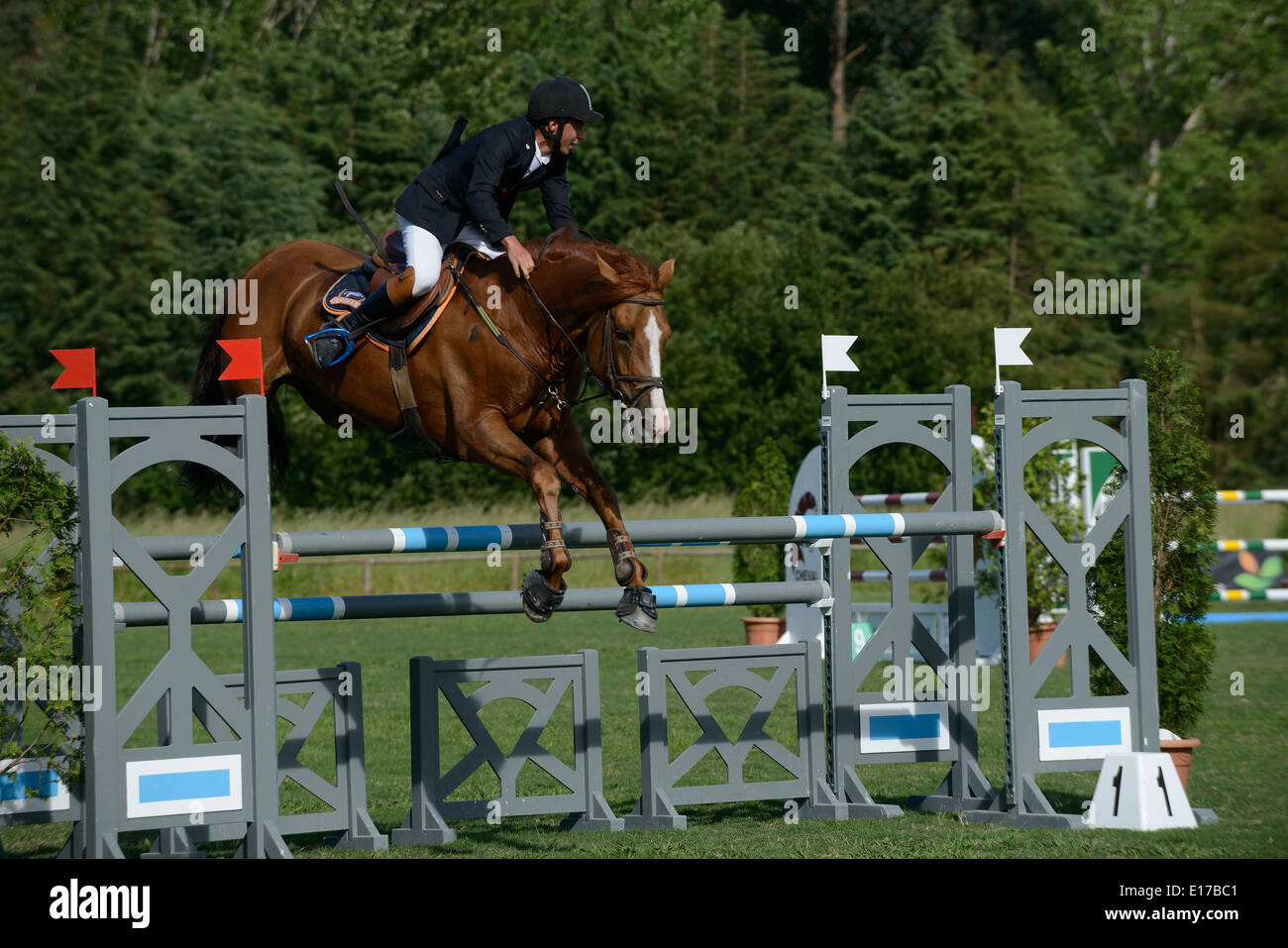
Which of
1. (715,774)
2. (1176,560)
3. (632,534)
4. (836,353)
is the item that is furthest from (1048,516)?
(632,534)

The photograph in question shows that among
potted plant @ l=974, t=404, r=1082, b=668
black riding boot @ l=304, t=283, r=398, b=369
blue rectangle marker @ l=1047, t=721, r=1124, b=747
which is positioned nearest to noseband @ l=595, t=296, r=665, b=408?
black riding boot @ l=304, t=283, r=398, b=369

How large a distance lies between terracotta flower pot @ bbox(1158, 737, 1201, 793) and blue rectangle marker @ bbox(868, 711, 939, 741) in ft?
3.10

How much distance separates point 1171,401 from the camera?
6340 millimetres

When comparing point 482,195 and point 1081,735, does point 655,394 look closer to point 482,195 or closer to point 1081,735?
point 482,195

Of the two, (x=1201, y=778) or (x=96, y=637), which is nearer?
(x=96, y=637)

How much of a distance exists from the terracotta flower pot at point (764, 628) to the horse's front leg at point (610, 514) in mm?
7393

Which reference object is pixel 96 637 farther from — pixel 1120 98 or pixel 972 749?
pixel 1120 98

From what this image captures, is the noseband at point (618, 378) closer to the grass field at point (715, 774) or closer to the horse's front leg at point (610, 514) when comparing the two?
the horse's front leg at point (610, 514)

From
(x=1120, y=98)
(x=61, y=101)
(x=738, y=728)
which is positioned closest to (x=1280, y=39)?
(x=1120, y=98)

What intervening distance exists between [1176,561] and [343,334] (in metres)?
3.63

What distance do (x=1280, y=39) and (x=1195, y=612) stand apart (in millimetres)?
35984

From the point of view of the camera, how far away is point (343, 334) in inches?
233

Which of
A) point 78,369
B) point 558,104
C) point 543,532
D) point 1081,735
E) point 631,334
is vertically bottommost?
point 1081,735

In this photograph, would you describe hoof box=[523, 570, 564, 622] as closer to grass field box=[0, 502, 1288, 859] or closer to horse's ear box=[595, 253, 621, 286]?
grass field box=[0, 502, 1288, 859]
